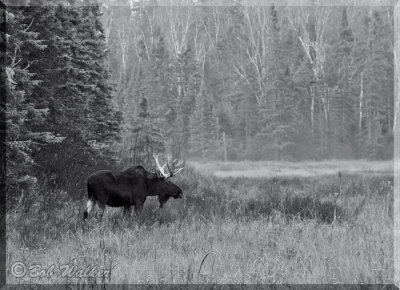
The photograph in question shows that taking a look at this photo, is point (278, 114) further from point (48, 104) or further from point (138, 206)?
point (138, 206)

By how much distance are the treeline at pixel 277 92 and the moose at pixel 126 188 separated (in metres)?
34.8

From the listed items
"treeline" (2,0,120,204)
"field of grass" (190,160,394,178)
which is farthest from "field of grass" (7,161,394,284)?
"field of grass" (190,160,394,178)

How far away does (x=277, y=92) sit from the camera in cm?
4956

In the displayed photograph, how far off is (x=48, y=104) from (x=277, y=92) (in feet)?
135

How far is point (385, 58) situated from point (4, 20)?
172 ft

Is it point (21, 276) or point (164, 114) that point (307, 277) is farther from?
point (164, 114)

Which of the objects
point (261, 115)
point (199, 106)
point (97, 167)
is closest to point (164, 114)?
point (199, 106)

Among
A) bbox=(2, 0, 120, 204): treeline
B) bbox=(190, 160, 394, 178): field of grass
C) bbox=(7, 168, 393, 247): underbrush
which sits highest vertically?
bbox=(2, 0, 120, 204): treeline

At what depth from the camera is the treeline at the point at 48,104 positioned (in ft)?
23.6

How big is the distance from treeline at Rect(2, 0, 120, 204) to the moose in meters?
0.92

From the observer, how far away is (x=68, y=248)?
224 inches

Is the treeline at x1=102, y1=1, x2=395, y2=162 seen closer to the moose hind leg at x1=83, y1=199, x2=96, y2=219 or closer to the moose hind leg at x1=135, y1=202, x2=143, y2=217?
the moose hind leg at x1=135, y1=202, x2=143, y2=217

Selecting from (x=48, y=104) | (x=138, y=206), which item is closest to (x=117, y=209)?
(x=138, y=206)

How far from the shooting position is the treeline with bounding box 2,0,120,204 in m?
7.19
